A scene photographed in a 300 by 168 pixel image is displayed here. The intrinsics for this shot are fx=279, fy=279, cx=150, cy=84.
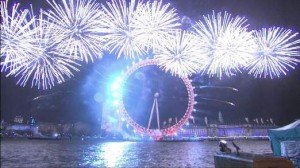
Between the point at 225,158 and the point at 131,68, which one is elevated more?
the point at 131,68

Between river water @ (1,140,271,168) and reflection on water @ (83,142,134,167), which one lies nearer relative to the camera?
reflection on water @ (83,142,134,167)

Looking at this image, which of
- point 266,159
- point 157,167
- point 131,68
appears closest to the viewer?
point 266,159

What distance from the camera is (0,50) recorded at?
18.3 meters

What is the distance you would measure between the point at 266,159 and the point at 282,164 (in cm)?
71

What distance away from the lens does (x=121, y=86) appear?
284 ft

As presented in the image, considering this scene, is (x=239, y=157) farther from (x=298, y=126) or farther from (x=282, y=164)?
(x=298, y=126)

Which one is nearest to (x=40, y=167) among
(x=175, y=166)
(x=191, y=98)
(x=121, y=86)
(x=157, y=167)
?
(x=157, y=167)

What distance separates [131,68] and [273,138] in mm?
66784

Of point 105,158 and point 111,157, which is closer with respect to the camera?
point 105,158

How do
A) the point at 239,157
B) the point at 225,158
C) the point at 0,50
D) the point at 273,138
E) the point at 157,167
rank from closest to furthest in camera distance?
the point at 239,157
the point at 225,158
the point at 0,50
the point at 273,138
the point at 157,167

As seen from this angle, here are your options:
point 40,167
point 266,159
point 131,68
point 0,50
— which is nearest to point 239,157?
point 266,159

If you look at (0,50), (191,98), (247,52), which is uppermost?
(191,98)

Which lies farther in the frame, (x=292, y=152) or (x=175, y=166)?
(x=175, y=166)

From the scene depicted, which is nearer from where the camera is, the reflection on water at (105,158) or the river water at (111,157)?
the reflection on water at (105,158)
